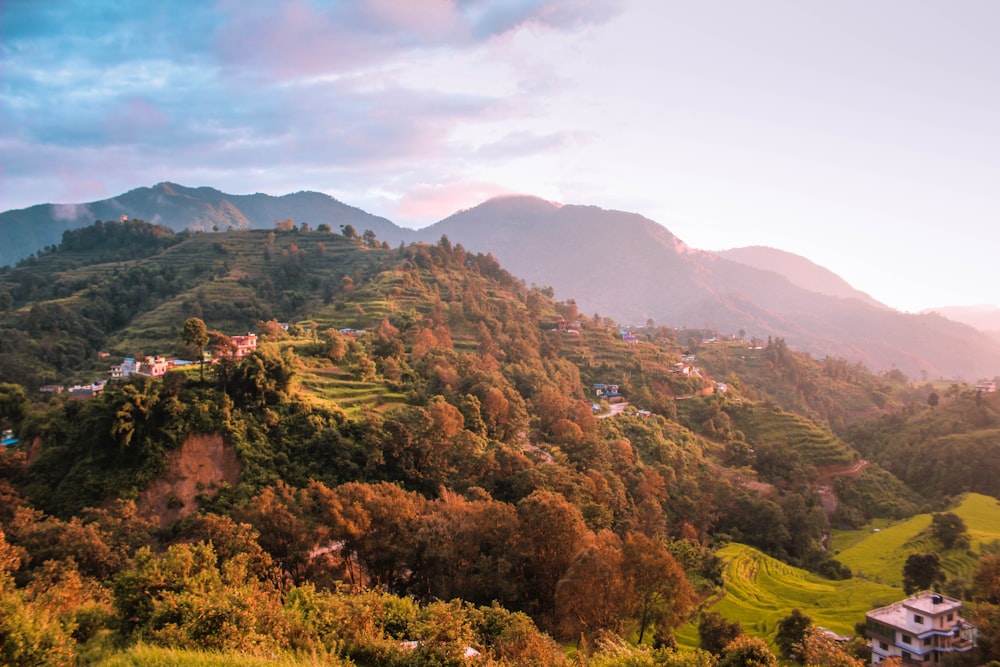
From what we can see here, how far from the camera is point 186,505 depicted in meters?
21.4

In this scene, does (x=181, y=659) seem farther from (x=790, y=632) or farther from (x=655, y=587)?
(x=790, y=632)

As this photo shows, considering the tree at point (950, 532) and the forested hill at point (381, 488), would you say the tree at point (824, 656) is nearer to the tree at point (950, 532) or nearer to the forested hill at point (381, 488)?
the forested hill at point (381, 488)

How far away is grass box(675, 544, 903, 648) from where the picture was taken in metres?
21.3

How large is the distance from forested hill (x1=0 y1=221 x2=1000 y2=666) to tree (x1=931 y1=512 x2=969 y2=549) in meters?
4.95

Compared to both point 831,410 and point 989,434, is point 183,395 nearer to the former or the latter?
point 989,434

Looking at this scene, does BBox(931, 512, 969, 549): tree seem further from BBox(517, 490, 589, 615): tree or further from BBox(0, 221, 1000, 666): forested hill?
BBox(517, 490, 589, 615): tree

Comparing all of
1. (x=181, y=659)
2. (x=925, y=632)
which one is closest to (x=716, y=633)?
(x=925, y=632)

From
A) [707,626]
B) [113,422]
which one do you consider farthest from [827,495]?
[113,422]

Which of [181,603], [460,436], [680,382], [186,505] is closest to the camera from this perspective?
[181,603]

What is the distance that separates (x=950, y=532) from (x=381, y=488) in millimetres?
28241

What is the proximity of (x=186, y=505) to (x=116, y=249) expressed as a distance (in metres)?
75.4

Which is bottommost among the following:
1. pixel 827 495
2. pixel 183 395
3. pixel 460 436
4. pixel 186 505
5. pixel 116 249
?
pixel 827 495

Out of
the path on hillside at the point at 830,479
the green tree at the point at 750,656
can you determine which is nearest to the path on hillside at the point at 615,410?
the path on hillside at the point at 830,479

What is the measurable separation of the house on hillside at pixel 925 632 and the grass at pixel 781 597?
2.64 meters
